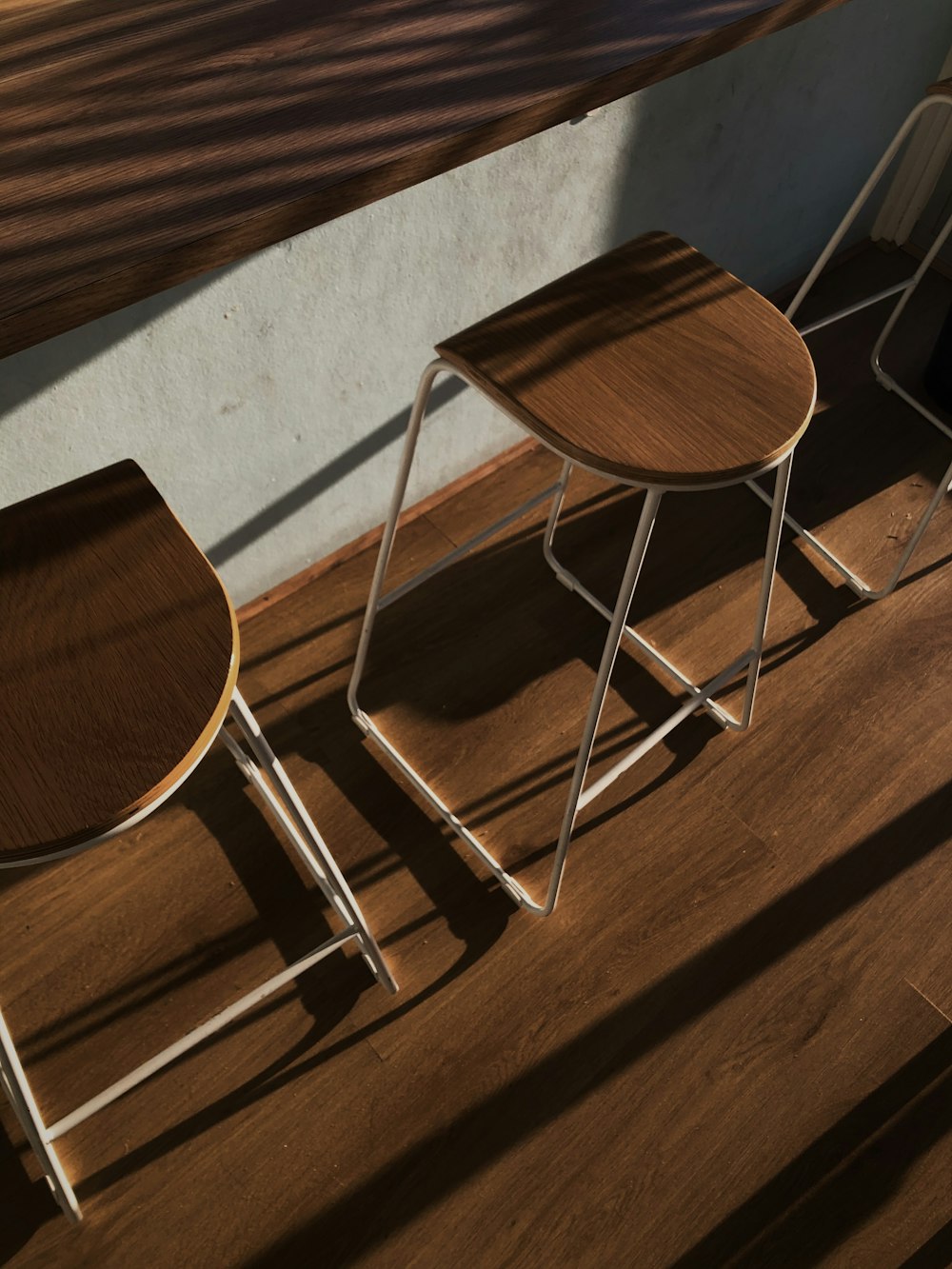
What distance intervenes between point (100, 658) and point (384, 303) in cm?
89

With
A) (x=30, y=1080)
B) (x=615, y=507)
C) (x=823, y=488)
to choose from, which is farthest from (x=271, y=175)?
(x=823, y=488)

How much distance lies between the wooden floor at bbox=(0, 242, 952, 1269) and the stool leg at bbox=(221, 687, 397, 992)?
9cm

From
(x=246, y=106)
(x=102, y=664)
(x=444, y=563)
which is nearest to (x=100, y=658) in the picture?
(x=102, y=664)

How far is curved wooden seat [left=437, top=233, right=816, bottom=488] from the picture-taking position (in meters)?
1.13

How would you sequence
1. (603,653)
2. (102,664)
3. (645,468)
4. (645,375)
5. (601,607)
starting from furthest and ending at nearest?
(601,607)
(603,653)
(645,375)
(645,468)
(102,664)

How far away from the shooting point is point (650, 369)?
3.98ft

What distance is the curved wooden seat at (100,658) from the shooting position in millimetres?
867

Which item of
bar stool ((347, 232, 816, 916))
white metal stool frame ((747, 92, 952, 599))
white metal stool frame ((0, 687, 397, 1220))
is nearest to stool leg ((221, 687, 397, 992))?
white metal stool frame ((0, 687, 397, 1220))

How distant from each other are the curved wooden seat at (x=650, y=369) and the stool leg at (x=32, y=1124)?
2.69 feet

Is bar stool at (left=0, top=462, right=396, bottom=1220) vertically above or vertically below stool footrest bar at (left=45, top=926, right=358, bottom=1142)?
above

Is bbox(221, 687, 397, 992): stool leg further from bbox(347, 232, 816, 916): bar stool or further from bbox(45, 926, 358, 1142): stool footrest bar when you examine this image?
bbox(347, 232, 816, 916): bar stool

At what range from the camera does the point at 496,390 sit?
1.17 m

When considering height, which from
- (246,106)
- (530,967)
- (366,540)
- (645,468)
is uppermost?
(246,106)

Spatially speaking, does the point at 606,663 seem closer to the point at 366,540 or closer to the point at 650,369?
the point at 650,369
